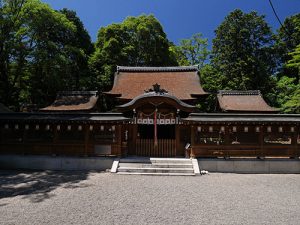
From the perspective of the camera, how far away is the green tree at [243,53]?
3063cm

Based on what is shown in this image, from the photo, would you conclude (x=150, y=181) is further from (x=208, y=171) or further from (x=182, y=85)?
(x=182, y=85)

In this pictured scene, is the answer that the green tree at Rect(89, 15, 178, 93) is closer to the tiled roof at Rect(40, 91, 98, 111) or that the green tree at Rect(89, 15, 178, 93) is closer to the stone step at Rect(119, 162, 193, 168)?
the tiled roof at Rect(40, 91, 98, 111)

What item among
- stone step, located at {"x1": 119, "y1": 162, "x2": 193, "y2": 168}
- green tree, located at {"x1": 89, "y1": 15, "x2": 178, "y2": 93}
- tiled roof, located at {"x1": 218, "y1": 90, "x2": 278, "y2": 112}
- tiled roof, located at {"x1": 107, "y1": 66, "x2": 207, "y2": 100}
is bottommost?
stone step, located at {"x1": 119, "y1": 162, "x2": 193, "y2": 168}

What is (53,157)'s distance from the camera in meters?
14.0

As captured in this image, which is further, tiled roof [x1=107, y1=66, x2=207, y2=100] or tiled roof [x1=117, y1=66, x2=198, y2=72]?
tiled roof [x1=117, y1=66, x2=198, y2=72]

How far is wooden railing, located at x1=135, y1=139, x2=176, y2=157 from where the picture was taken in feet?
48.9

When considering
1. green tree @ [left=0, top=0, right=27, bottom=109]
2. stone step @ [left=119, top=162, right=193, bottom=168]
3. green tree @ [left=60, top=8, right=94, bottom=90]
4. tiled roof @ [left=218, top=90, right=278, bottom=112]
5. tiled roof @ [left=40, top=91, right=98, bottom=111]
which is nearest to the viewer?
stone step @ [left=119, top=162, right=193, bottom=168]

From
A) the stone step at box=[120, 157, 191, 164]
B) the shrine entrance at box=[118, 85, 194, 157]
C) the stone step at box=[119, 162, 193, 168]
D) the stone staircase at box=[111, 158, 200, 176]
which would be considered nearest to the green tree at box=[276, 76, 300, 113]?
the shrine entrance at box=[118, 85, 194, 157]

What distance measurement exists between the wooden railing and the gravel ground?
9.78ft

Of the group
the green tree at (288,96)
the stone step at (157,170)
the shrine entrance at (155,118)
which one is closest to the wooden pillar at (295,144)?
the shrine entrance at (155,118)

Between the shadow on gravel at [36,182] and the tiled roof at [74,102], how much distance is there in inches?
324

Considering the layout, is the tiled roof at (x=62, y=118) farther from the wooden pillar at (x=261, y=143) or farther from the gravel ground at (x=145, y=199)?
the wooden pillar at (x=261, y=143)

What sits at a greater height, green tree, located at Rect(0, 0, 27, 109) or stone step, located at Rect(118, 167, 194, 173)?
green tree, located at Rect(0, 0, 27, 109)

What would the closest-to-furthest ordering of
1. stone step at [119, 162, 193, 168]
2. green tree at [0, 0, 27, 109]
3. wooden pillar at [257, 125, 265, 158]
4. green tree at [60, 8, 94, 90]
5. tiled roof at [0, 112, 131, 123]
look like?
stone step at [119, 162, 193, 168] → tiled roof at [0, 112, 131, 123] → wooden pillar at [257, 125, 265, 158] → green tree at [0, 0, 27, 109] → green tree at [60, 8, 94, 90]
